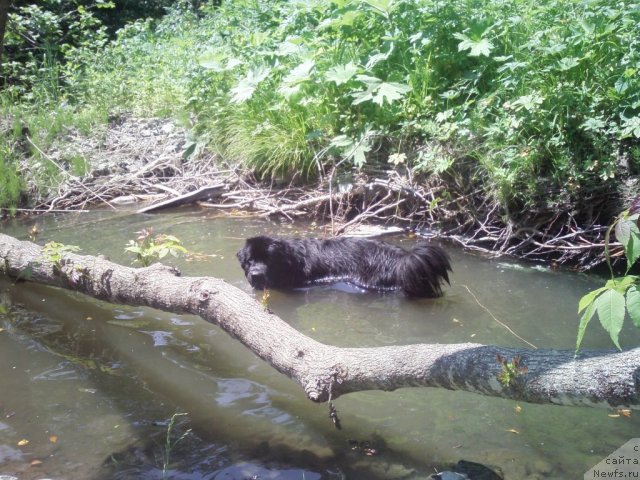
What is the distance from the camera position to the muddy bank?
6.31 metres

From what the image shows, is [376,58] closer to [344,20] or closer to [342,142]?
[344,20]

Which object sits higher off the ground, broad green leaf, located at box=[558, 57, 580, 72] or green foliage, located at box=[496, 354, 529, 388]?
broad green leaf, located at box=[558, 57, 580, 72]

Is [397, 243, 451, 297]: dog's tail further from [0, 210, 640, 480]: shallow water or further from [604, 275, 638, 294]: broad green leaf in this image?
[604, 275, 638, 294]: broad green leaf

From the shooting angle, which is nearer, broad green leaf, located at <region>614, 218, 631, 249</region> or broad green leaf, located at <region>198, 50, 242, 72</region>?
broad green leaf, located at <region>614, 218, 631, 249</region>

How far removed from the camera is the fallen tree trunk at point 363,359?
→ 8.49 ft

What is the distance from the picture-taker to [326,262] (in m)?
6.31

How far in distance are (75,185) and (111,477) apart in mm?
7090

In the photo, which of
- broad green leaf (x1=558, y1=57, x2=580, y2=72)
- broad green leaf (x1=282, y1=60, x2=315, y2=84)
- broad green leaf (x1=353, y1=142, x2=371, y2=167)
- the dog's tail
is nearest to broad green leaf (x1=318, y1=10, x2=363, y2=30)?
broad green leaf (x1=282, y1=60, x2=315, y2=84)

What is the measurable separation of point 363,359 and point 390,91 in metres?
4.31

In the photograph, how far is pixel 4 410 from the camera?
4.03 m

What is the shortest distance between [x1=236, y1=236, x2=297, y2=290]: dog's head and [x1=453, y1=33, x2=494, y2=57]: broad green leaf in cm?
279

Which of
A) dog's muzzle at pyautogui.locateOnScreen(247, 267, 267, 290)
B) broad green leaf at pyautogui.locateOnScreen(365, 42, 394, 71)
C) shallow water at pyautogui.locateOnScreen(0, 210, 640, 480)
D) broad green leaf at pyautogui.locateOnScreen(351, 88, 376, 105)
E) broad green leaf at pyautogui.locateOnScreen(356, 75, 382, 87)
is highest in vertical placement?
broad green leaf at pyautogui.locateOnScreen(365, 42, 394, 71)

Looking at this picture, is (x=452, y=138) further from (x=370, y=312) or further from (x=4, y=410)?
(x=4, y=410)

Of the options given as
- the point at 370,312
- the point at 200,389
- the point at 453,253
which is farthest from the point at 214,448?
the point at 453,253
